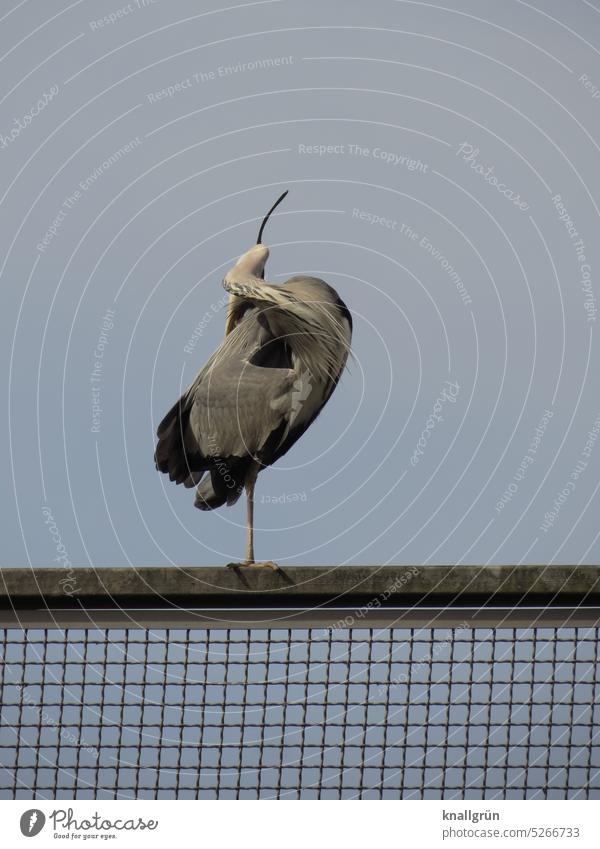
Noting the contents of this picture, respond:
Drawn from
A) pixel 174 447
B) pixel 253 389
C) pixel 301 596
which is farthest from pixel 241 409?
pixel 301 596

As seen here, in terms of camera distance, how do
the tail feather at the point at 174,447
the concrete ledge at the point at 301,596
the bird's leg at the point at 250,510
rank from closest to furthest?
the concrete ledge at the point at 301,596 → the bird's leg at the point at 250,510 → the tail feather at the point at 174,447

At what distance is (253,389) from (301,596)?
340cm

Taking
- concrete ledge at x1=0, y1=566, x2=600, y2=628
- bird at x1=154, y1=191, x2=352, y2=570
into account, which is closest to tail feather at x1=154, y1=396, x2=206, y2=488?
bird at x1=154, y1=191, x2=352, y2=570

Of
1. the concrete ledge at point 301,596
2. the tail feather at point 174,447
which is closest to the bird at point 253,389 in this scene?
the tail feather at point 174,447

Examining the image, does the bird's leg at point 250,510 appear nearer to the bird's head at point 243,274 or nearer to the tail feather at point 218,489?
the tail feather at point 218,489

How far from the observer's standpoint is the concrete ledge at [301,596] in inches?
170

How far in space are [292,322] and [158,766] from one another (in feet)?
12.2

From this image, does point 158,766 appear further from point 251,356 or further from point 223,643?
point 251,356

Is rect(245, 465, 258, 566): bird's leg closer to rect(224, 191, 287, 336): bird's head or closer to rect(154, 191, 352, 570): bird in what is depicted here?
rect(154, 191, 352, 570): bird

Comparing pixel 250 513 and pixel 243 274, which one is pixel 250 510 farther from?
pixel 243 274

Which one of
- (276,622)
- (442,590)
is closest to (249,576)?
(276,622)

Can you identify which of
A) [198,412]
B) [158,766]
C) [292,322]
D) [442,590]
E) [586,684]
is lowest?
[158,766]

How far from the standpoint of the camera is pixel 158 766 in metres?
4.52

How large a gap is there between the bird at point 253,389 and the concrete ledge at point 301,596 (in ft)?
9.59
